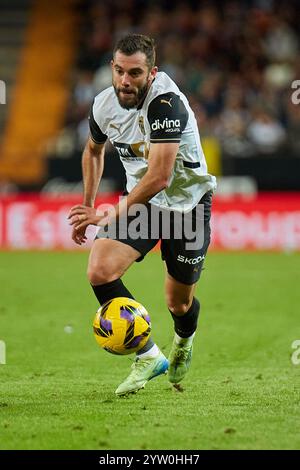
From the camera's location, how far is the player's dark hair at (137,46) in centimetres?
668

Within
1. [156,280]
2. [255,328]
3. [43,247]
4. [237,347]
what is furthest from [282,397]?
[43,247]

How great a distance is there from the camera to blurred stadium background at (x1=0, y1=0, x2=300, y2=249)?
18859mm

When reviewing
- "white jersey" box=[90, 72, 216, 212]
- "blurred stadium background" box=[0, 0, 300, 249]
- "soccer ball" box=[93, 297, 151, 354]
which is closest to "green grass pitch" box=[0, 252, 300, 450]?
"soccer ball" box=[93, 297, 151, 354]

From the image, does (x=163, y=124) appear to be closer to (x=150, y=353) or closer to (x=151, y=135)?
(x=151, y=135)

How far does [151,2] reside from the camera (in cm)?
2581

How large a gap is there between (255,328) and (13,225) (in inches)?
368

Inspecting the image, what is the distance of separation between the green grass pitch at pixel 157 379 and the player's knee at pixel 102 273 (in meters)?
0.83

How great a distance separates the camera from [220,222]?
18656mm

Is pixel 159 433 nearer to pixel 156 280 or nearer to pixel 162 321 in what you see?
pixel 162 321

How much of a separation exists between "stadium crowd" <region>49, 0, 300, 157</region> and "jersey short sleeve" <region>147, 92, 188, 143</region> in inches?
498

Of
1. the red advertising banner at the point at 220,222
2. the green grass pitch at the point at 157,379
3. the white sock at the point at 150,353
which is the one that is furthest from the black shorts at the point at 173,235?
the red advertising banner at the point at 220,222

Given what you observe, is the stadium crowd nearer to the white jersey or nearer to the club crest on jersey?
the white jersey

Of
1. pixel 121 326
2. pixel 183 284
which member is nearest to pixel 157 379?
pixel 183 284

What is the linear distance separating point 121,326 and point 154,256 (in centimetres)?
1215
